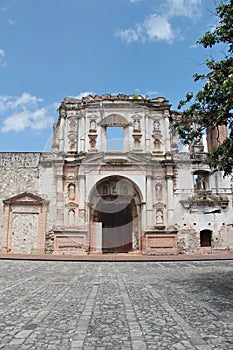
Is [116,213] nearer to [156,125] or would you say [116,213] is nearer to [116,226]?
[116,226]

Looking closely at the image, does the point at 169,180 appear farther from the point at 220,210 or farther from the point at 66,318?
the point at 66,318

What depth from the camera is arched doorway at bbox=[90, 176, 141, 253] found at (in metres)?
22.4

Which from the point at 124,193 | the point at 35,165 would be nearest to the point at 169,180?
the point at 124,193

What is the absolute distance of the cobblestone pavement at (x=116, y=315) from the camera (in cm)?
390

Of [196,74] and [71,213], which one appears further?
[71,213]

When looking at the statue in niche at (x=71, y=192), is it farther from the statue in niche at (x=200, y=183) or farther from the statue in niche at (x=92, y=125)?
the statue in niche at (x=200, y=183)

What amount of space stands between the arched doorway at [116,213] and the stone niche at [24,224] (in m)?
3.58

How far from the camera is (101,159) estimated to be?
22.1 m

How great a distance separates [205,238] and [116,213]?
647 centimetres

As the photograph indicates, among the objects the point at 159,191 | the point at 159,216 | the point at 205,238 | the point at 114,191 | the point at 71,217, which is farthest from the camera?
the point at 114,191

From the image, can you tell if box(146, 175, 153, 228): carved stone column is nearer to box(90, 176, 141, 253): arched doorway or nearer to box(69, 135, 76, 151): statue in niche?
box(90, 176, 141, 253): arched doorway

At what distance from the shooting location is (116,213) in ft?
76.9

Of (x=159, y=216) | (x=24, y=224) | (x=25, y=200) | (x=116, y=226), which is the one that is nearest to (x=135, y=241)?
(x=116, y=226)

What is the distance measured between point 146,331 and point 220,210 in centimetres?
1873
